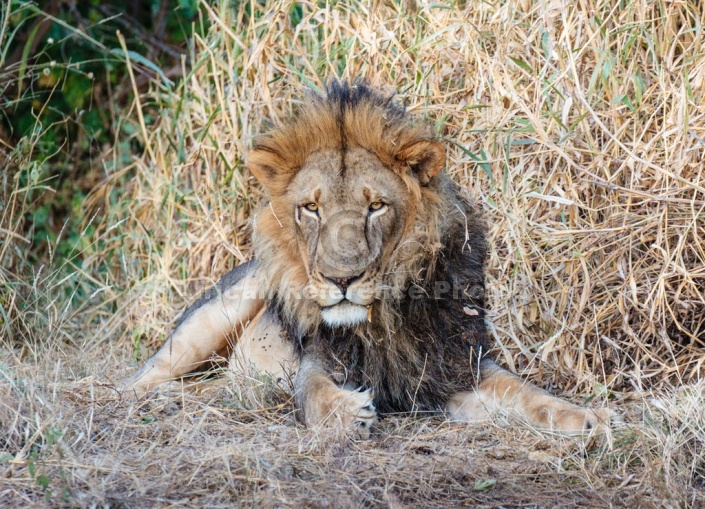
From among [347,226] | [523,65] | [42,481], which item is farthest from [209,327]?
[523,65]

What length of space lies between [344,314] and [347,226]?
0.34 meters

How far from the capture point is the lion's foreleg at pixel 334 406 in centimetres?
328

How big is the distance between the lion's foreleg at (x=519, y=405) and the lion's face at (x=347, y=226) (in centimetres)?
61

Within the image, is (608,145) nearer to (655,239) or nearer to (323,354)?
(655,239)

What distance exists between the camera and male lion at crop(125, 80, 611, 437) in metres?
3.44

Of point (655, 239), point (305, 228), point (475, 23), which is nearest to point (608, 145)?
point (655, 239)

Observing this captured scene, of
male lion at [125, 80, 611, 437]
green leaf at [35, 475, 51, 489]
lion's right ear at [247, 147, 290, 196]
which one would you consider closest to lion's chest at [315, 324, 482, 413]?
male lion at [125, 80, 611, 437]

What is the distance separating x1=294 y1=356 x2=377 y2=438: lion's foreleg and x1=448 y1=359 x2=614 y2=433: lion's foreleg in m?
0.45

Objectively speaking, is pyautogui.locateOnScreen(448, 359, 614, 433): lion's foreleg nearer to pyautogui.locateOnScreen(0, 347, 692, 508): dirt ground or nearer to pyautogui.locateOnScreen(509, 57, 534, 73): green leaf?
pyautogui.locateOnScreen(0, 347, 692, 508): dirt ground

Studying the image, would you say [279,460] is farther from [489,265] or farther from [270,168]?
[489,265]

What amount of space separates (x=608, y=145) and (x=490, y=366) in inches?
44.7

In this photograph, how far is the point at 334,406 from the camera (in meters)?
3.36

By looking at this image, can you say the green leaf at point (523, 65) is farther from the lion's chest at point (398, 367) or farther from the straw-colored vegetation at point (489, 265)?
the lion's chest at point (398, 367)

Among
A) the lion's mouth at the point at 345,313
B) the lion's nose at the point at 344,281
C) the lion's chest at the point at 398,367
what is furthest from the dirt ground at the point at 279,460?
the lion's nose at the point at 344,281
